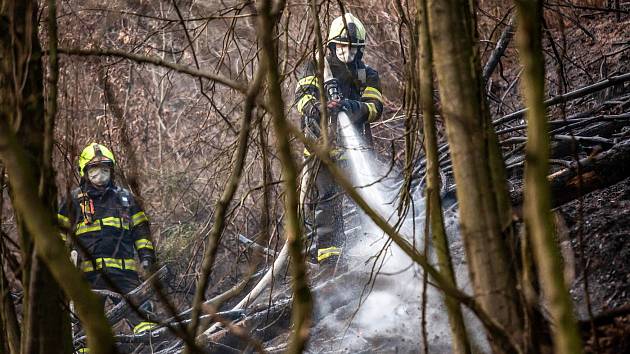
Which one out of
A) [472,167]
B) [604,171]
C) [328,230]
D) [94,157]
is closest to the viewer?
[472,167]

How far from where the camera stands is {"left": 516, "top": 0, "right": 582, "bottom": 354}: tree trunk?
4.61 feet

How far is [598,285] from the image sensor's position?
12.2 ft

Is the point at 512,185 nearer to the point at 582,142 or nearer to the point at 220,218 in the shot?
the point at 582,142

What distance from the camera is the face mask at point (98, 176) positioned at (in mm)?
7203

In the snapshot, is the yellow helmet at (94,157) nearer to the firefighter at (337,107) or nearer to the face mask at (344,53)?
the firefighter at (337,107)

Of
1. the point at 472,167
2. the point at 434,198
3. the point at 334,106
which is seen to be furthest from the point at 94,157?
the point at 472,167

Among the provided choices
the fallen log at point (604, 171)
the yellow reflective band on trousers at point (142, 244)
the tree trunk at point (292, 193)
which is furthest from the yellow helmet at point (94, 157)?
the tree trunk at point (292, 193)

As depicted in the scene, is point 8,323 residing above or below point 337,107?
below

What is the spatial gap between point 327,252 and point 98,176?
87.9 inches

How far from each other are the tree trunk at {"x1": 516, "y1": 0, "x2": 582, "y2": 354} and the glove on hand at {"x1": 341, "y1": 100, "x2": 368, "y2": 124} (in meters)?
5.03

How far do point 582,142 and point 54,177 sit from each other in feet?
11.9

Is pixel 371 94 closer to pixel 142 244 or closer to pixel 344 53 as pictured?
pixel 344 53

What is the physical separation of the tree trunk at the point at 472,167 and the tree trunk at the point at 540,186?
1.09ft

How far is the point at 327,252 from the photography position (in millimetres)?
6477
